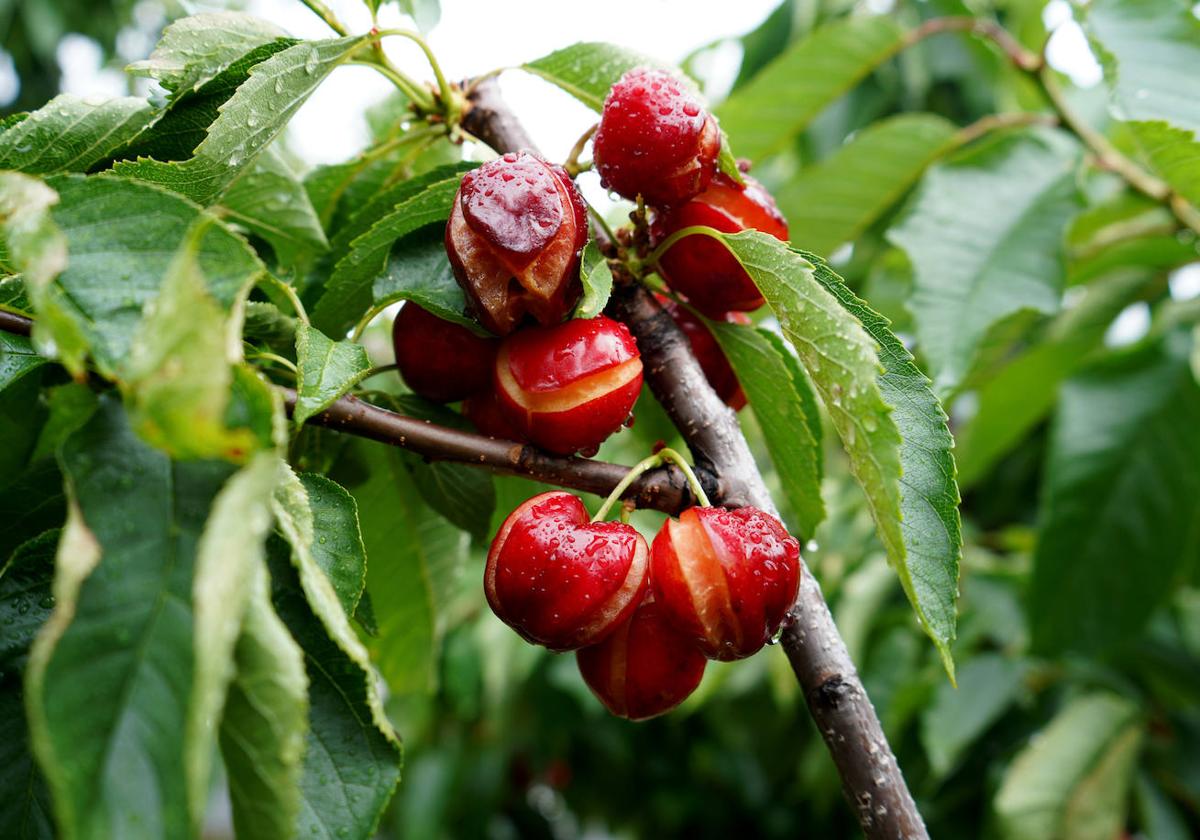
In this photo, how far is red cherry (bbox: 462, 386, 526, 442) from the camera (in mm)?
776

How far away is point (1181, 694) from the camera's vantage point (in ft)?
5.79

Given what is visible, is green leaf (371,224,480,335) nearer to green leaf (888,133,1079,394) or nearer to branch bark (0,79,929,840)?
branch bark (0,79,929,840)

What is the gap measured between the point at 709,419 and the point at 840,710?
0.22 metres

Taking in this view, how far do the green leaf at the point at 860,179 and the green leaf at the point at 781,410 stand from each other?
0.83 m

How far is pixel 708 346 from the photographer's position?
0.84 metres

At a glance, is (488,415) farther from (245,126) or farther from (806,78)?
(806,78)

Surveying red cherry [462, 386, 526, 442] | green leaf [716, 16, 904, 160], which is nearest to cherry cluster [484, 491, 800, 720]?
red cherry [462, 386, 526, 442]

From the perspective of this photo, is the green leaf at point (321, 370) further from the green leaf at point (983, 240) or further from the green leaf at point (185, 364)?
the green leaf at point (983, 240)

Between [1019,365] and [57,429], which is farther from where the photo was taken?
[1019,365]

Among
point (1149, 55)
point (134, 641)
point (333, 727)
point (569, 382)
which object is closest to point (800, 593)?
point (569, 382)

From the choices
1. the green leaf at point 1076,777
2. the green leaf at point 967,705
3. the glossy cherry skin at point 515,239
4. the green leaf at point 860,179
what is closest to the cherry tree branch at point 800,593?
the glossy cherry skin at point 515,239

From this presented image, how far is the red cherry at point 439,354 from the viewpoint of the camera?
755 mm

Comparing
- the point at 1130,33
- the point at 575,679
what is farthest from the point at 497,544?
the point at 575,679

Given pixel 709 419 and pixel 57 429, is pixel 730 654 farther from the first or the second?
pixel 57 429
